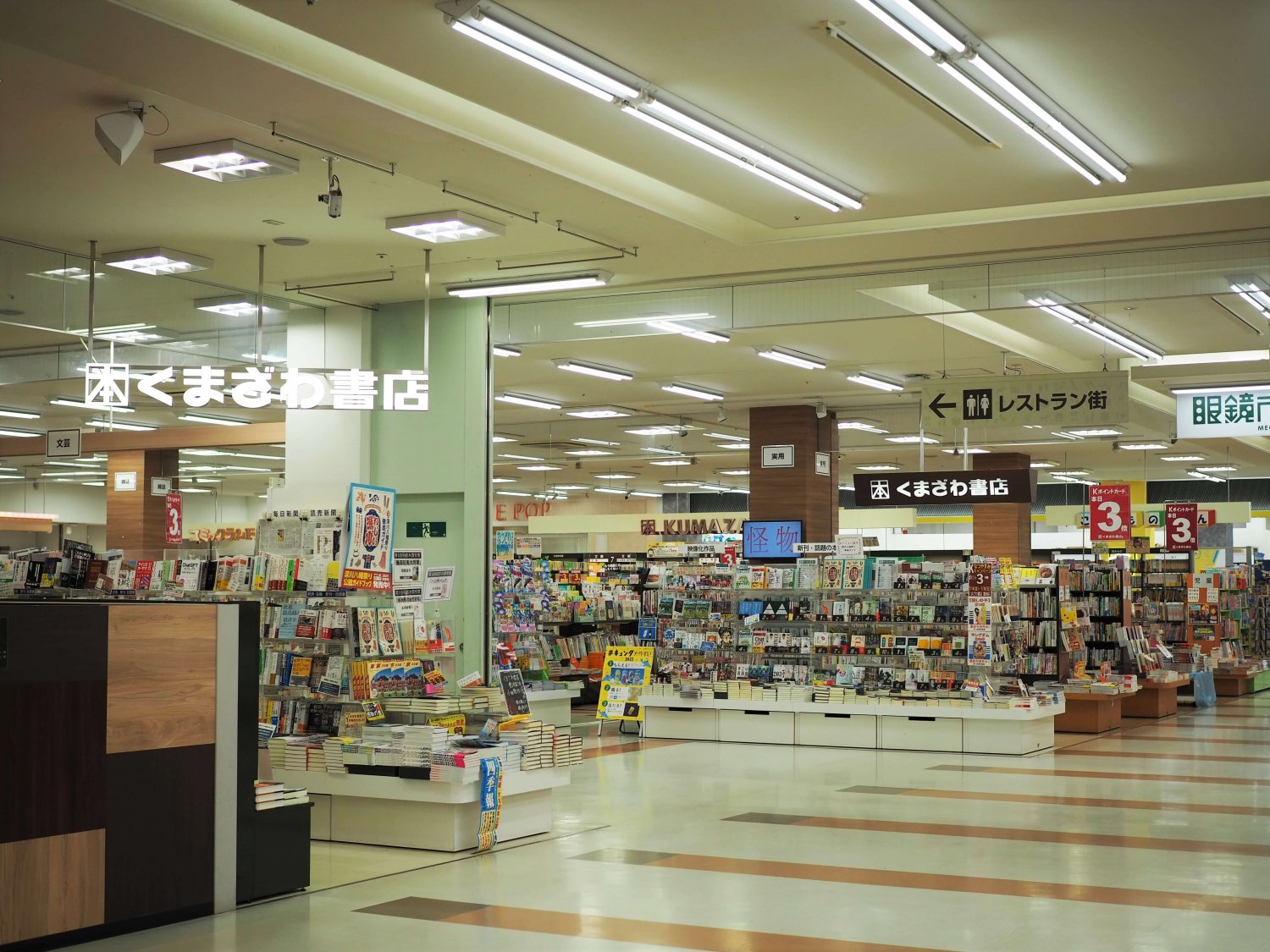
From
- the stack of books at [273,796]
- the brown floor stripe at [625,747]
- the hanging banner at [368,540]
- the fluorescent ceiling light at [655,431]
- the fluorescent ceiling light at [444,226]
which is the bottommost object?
the brown floor stripe at [625,747]

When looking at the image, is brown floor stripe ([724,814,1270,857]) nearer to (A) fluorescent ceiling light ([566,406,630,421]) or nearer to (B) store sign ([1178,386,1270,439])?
(B) store sign ([1178,386,1270,439])

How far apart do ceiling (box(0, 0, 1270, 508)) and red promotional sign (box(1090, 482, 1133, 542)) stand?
5926 mm

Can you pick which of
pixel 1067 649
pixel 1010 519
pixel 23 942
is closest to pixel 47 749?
pixel 23 942

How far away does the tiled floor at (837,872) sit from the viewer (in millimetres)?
5582

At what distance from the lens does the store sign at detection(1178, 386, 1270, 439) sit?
35.5 ft

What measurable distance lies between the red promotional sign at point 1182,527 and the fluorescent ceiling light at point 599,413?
7.92 meters

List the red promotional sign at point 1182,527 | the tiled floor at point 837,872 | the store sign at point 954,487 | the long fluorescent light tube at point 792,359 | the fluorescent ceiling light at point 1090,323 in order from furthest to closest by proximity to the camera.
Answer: the red promotional sign at point 1182,527, the long fluorescent light tube at point 792,359, the store sign at point 954,487, the fluorescent ceiling light at point 1090,323, the tiled floor at point 837,872

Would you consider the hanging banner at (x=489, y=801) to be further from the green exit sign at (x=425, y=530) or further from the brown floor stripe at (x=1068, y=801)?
the green exit sign at (x=425, y=530)

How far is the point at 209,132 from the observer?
22.1 feet

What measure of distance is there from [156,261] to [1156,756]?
9262 mm

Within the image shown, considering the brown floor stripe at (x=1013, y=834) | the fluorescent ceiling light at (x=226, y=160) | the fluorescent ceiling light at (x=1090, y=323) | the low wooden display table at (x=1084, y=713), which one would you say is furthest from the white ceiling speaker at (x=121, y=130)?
the low wooden display table at (x=1084, y=713)

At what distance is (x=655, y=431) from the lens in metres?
19.4

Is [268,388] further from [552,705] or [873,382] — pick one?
[873,382]

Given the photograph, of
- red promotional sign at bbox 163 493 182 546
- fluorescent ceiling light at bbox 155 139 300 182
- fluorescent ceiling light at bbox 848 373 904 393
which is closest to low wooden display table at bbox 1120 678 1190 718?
fluorescent ceiling light at bbox 848 373 904 393
